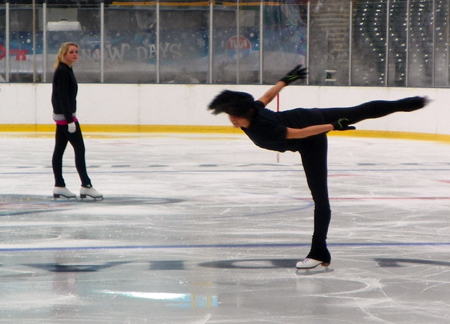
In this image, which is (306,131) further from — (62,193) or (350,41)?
(350,41)

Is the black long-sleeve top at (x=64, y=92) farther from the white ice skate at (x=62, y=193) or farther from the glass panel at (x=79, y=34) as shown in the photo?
the glass panel at (x=79, y=34)

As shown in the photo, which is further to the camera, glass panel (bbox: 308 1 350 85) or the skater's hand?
glass panel (bbox: 308 1 350 85)

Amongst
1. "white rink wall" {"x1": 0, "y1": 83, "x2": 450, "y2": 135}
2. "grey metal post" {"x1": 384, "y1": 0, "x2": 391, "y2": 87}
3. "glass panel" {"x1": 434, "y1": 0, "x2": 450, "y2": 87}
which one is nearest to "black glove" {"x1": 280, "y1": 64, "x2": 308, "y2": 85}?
"glass panel" {"x1": 434, "y1": 0, "x2": 450, "y2": 87}

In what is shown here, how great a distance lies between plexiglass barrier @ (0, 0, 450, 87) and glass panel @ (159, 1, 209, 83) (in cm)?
2

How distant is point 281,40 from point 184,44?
2.06m

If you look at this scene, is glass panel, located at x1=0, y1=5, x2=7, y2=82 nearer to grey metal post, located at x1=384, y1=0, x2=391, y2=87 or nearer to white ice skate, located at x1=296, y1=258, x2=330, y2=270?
grey metal post, located at x1=384, y1=0, x2=391, y2=87

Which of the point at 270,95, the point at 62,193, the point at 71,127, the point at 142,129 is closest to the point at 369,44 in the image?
the point at 142,129

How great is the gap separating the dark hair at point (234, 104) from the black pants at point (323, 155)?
44 cm

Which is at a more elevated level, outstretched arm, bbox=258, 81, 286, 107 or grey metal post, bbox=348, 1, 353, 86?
grey metal post, bbox=348, 1, 353, 86

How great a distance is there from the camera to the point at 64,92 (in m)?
7.18

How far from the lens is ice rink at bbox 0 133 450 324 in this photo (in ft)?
12.2

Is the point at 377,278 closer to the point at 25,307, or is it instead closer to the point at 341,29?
the point at 25,307

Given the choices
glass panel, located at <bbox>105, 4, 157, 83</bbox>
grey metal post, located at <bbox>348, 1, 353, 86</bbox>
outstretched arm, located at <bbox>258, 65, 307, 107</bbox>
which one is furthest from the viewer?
glass panel, located at <bbox>105, 4, 157, 83</bbox>

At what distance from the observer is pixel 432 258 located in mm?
4840
